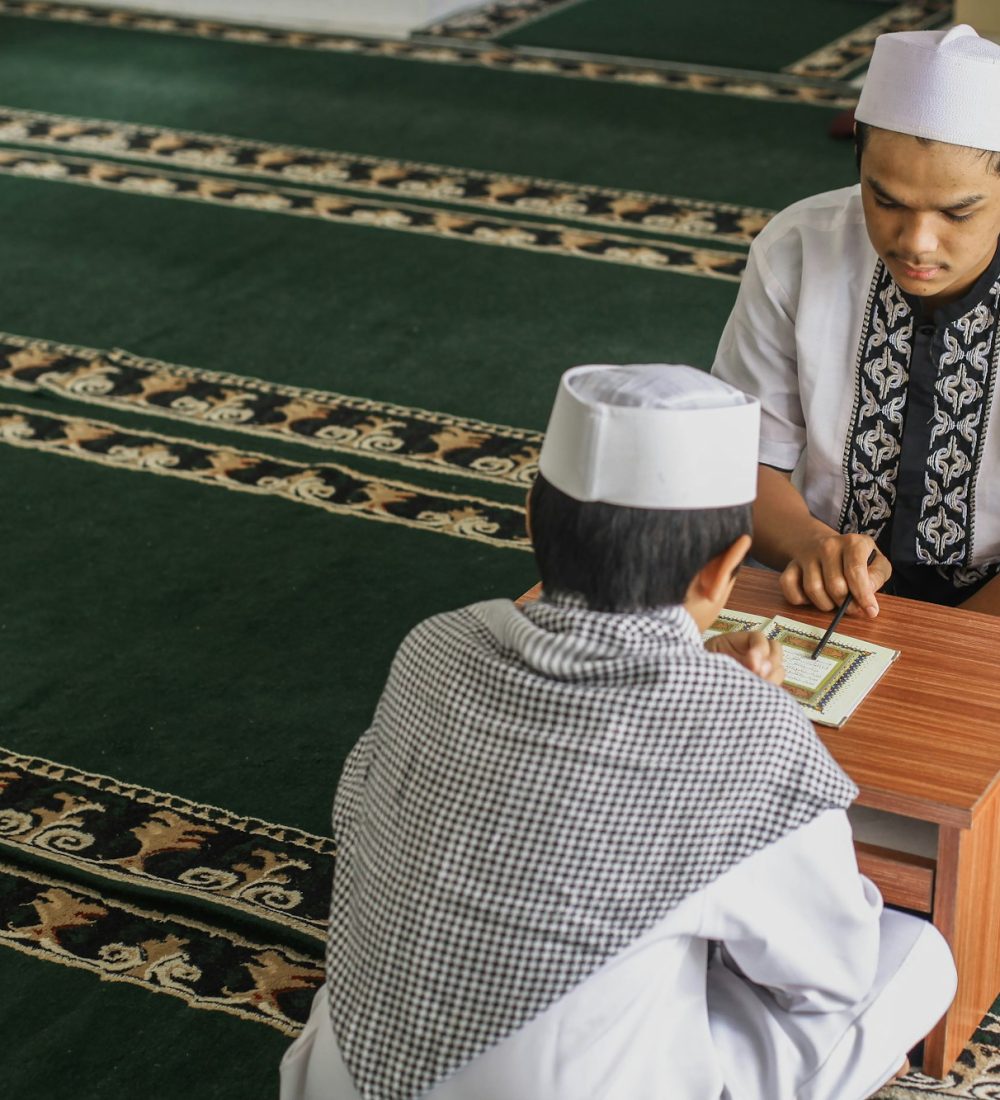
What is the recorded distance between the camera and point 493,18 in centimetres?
686

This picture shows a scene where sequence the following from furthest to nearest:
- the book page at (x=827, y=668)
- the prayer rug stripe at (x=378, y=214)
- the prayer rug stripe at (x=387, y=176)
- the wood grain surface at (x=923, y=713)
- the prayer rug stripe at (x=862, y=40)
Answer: the prayer rug stripe at (x=862, y=40) < the prayer rug stripe at (x=387, y=176) < the prayer rug stripe at (x=378, y=214) < the book page at (x=827, y=668) < the wood grain surface at (x=923, y=713)

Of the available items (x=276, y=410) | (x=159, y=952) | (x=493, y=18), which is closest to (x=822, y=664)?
(x=159, y=952)

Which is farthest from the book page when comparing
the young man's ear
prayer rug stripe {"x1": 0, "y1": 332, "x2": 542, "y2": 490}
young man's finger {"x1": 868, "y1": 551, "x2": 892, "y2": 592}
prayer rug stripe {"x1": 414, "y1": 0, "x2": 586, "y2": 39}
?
prayer rug stripe {"x1": 414, "y1": 0, "x2": 586, "y2": 39}

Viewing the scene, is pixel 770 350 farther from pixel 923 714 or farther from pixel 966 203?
pixel 923 714

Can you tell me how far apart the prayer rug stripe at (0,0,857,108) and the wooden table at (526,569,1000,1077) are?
412 cm

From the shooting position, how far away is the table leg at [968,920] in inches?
60.0

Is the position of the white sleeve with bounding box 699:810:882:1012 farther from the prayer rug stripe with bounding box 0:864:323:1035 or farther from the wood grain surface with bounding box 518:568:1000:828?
the prayer rug stripe with bounding box 0:864:323:1035

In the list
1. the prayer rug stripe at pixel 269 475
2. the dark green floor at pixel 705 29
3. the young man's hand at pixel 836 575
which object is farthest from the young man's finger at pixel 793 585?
the dark green floor at pixel 705 29

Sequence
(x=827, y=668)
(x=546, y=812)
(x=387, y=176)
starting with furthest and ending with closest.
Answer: (x=387, y=176), (x=827, y=668), (x=546, y=812)

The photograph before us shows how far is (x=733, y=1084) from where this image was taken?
4.52 feet

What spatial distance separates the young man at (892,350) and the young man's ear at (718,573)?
0.52 metres

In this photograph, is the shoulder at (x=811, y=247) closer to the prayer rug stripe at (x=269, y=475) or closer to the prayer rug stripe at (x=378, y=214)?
the prayer rug stripe at (x=269, y=475)

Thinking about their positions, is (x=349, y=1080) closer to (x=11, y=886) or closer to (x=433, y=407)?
(x=11, y=886)

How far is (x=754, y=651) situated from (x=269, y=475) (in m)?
1.83
